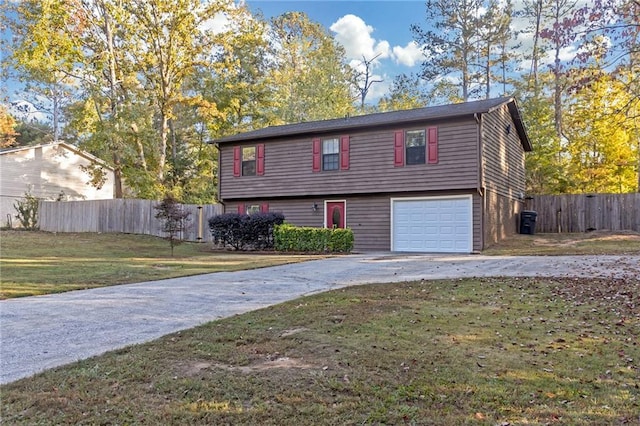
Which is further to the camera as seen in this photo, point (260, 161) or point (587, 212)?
point (587, 212)

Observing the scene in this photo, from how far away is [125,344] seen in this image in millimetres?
4109

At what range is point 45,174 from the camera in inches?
994

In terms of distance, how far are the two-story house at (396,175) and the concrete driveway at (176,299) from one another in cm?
420

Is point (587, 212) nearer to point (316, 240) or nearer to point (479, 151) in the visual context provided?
point (479, 151)

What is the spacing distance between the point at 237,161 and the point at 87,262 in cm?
917

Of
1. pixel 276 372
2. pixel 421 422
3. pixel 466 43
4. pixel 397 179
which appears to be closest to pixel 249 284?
pixel 276 372

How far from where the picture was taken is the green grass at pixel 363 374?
8.79 feet

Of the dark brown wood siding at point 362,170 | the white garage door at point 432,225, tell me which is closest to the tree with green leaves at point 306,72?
the dark brown wood siding at point 362,170

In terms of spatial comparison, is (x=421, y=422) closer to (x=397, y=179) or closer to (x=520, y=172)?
(x=397, y=179)

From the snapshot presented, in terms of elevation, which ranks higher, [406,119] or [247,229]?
[406,119]

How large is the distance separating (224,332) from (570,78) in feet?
27.3

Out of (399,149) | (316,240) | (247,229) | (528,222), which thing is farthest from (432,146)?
(247,229)

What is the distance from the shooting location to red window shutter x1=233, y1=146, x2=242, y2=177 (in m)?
19.3

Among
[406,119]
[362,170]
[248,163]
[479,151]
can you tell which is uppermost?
[406,119]
